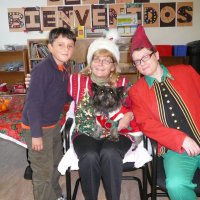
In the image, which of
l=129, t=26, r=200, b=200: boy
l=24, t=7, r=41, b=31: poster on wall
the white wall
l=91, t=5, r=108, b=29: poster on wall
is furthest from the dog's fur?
l=24, t=7, r=41, b=31: poster on wall

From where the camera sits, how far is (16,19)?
16.1ft

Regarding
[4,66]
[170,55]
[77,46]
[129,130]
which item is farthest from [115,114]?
[4,66]

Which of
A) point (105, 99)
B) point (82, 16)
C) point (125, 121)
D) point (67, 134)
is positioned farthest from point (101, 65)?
point (82, 16)

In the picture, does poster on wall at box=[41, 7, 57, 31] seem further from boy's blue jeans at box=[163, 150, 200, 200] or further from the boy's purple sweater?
boy's blue jeans at box=[163, 150, 200, 200]

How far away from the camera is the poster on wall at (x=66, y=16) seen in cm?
484

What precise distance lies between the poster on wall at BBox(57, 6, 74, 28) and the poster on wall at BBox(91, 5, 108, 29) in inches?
15.6

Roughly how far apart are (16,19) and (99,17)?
1517 millimetres

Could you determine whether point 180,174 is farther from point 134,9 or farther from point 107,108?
point 134,9

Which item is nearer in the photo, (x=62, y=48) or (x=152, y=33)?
(x=62, y=48)

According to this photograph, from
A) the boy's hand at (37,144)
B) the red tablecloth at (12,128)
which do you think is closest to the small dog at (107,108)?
the boy's hand at (37,144)

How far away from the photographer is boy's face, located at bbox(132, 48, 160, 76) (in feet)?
5.58

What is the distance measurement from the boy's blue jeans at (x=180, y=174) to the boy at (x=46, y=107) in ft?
2.56

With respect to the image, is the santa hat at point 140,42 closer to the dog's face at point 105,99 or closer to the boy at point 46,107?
the dog's face at point 105,99

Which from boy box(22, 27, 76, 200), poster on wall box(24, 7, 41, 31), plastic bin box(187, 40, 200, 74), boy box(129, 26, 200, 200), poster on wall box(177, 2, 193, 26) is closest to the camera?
boy box(129, 26, 200, 200)
